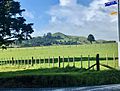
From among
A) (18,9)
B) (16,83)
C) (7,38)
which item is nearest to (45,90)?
(16,83)

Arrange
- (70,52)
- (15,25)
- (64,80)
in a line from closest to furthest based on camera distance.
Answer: (64,80) → (15,25) → (70,52)

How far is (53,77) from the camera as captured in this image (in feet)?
50.1

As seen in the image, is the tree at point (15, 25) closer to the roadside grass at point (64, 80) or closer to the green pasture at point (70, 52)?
the green pasture at point (70, 52)

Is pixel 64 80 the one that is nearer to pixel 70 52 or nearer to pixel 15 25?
pixel 15 25

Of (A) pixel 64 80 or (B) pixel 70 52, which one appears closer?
(A) pixel 64 80

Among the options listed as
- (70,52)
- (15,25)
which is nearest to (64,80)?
(15,25)

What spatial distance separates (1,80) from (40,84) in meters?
1.99

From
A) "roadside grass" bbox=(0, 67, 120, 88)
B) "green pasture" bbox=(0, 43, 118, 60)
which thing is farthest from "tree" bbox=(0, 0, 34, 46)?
"roadside grass" bbox=(0, 67, 120, 88)

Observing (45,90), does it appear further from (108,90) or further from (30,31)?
(30,31)

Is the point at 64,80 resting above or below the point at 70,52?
below

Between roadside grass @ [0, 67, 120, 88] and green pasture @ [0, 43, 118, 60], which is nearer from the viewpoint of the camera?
roadside grass @ [0, 67, 120, 88]

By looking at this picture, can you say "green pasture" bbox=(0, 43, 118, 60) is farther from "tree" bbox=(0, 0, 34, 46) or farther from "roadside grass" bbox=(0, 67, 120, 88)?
"roadside grass" bbox=(0, 67, 120, 88)

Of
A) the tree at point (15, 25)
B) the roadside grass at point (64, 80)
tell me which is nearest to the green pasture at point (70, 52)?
the tree at point (15, 25)

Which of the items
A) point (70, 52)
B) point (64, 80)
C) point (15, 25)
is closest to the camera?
point (64, 80)
